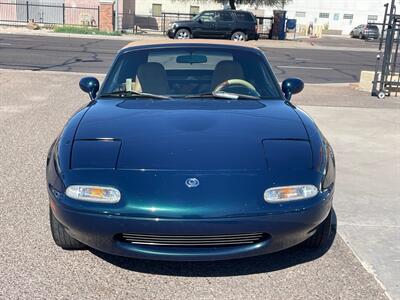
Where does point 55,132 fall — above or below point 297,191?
below

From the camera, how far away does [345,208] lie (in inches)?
175

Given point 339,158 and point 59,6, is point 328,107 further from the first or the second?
point 59,6

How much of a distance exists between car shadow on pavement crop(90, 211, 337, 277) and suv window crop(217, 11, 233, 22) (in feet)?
87.5

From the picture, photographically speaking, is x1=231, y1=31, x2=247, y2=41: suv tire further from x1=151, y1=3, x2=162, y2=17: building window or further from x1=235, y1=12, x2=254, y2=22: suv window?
x1=151, y1=3, x2=162, y2=17: building window

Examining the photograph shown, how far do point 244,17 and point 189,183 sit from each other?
28059 millimetres

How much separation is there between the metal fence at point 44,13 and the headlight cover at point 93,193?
119 ft

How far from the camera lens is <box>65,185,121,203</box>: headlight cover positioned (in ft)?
9.32

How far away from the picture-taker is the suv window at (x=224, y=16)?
1133 inches

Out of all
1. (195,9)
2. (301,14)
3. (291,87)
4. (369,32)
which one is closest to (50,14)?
(195,9)

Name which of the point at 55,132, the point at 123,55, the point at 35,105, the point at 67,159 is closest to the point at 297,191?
the point at 67,159

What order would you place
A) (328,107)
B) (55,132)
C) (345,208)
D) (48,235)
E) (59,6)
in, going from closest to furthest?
1. (48,235)
2. (345,208)
3. (55,132)
4. (328,107)
5. (59,6)

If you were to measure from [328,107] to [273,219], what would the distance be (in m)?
7.10

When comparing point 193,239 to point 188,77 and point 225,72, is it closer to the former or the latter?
point 225,72

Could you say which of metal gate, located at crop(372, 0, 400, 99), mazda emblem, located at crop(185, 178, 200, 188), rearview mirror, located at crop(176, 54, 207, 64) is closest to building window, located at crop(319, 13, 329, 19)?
metal gate, located at crop(372, 0, 400, 99)
